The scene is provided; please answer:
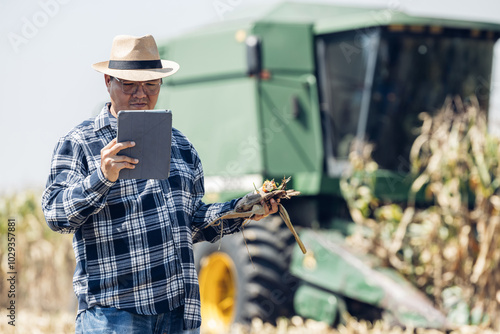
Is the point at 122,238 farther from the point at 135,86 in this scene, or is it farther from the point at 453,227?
the point at 453,227

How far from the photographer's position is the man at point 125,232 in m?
2.64

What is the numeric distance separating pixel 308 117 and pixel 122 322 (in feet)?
16.4

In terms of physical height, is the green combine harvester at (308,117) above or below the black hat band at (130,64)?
below

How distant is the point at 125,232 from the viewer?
2682 millimetres

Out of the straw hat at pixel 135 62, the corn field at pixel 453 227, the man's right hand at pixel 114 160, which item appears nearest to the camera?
the man's right hand at pixel 114 160

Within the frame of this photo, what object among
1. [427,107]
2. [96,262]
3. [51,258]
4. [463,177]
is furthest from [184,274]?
[51,258]

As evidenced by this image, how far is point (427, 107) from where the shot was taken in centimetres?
745

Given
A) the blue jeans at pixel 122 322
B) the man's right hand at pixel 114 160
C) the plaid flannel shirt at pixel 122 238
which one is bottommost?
the blue jeans at pixel 122 322

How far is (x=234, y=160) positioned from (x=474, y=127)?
2.29 meters

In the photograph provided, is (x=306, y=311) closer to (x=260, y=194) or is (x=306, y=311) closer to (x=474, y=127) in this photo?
(x=474, y=127)

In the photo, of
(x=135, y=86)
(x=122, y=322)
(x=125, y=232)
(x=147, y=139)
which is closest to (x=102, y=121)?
(x=135, y=86)

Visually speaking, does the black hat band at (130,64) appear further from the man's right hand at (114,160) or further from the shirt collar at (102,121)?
the man's right hand at (114,160)

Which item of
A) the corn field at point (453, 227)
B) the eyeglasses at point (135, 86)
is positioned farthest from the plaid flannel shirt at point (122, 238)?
the corn field at point (453, 227)

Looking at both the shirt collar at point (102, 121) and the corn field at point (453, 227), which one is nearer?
the shirt collar at point (102, 121)
